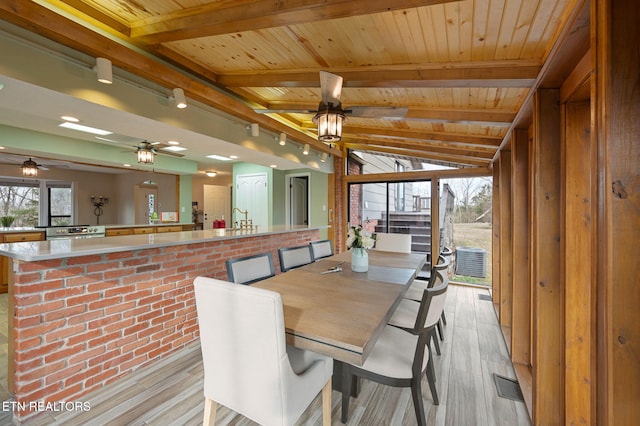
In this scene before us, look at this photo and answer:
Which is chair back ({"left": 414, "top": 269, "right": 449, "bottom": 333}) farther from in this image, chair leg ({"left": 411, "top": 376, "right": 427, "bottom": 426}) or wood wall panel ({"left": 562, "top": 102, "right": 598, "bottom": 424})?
wood wall panel ({"left": 562, "top": 102, "right": 598, "bottom": 424})

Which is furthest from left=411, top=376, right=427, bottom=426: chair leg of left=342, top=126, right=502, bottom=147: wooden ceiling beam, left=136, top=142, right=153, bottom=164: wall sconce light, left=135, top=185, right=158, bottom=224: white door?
left=135, top=185, right=158, bottom=224: white door

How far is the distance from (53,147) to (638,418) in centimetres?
626

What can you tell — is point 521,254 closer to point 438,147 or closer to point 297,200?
point 438,147

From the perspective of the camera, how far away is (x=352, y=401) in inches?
74.0

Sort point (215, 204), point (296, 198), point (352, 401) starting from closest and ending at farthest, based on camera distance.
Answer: point (352, 401)
point (296, 198)
point (215, 204)

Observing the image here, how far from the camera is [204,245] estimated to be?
2.83 meters

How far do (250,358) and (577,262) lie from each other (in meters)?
1.77

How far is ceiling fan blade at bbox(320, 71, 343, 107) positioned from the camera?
1.87 m

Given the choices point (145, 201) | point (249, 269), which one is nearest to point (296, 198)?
point (249, 269)

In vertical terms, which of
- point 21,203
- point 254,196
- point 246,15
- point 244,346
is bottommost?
point 244,346

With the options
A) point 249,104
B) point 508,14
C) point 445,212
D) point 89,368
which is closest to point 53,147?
point 249,104

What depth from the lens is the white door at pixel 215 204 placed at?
8.10 m

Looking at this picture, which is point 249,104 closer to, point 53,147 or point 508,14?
point 508,14

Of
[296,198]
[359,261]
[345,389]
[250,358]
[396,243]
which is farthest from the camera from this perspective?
[296,198]
